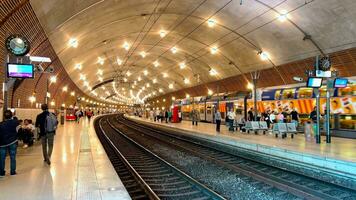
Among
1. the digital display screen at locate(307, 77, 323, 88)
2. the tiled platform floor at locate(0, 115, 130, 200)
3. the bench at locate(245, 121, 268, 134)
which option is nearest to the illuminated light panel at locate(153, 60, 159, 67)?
the bench at locate(245, 121, 268, 134)

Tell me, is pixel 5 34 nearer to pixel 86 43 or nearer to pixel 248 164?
pixel 248 164

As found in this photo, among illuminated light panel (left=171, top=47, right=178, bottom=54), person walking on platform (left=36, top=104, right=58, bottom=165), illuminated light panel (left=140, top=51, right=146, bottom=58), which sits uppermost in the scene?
illuminated light panel (left=140, top=51, right=146, bottom=58)

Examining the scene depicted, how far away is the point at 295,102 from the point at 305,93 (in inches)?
41.9

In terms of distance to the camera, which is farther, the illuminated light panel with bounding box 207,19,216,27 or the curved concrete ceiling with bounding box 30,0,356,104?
the illuminated light panel with bounding box 207,19,216,27

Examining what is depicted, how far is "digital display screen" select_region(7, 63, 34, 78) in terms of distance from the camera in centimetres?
1008

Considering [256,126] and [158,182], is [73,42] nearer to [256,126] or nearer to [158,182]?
[256,126]

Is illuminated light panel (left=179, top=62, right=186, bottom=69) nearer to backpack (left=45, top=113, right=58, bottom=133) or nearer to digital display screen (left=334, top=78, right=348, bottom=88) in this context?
digital display screen (left=334, top=78, right=348, bottom=88)

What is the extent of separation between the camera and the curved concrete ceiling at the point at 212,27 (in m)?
16.8

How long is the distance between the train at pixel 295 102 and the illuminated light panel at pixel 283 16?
4760 mm

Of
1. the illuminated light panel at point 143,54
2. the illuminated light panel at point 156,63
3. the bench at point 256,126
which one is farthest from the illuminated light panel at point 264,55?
the illuminated light panel at point 156,63

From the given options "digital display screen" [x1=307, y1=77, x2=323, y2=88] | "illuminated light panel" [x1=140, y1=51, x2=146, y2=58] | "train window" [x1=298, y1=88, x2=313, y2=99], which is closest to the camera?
"digital display screen" [x1=307, y1=77, x2=323, y2=88]

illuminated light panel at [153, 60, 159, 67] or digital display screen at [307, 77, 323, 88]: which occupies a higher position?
illuminated light panel at [153, 60, 159, 67]

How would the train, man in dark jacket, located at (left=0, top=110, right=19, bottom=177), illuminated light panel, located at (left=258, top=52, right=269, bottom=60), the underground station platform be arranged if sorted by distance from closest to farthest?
man in dark jacket, located at (left=0, top=110, right=19, bottom=177) → the underground station platform → the train → illuminated light panel, located at (left=258, top=52, right=269, bottom=60)

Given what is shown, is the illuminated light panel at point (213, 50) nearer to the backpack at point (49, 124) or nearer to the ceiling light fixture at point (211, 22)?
the ceiling light fixture at point (211, 22)
